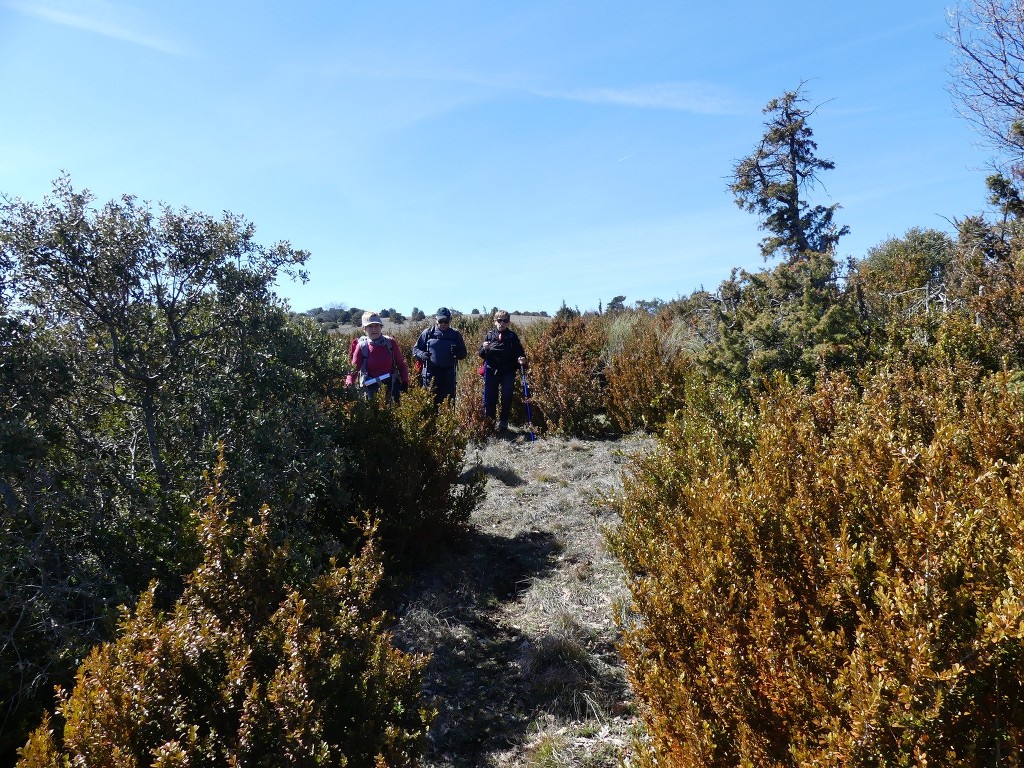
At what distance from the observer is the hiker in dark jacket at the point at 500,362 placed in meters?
8.65

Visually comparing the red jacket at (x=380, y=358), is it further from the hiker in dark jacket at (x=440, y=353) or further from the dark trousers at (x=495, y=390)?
the dark trousers at (x=495, y=390)

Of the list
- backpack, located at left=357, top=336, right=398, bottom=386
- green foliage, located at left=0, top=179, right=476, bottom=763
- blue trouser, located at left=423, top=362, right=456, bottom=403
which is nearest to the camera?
green foliage, located at left=0, top=179, right=476, bottom=763

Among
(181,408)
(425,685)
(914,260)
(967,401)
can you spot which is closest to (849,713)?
(967,401)

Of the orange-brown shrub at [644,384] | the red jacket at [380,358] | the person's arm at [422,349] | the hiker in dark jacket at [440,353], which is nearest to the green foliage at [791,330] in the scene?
the orange-brown shrub at [644,384]

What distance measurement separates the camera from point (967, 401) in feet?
8.92

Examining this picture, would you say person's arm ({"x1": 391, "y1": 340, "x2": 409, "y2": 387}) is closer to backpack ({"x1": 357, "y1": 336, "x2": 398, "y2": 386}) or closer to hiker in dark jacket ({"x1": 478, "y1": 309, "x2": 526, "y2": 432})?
backpack ({"x1": 357, "y1": 336, "x2": 398, "y2": 386})

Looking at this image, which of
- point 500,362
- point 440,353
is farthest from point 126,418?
point 500,362

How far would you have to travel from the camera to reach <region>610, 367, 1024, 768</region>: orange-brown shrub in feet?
4.23

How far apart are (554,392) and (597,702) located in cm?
612

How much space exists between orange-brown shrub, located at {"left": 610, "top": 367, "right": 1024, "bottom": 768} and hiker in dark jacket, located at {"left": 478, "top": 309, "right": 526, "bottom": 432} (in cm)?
612

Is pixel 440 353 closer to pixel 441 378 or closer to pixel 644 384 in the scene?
pixel 441 378

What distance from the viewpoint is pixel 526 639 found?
3516 mm

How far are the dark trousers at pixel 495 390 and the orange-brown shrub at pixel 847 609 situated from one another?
6228 millimetres

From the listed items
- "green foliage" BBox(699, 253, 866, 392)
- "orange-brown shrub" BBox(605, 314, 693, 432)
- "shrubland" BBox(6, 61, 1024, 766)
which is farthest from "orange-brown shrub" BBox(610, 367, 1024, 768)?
"orange-brown shrub" BBox(605, 314, 693, 432)
